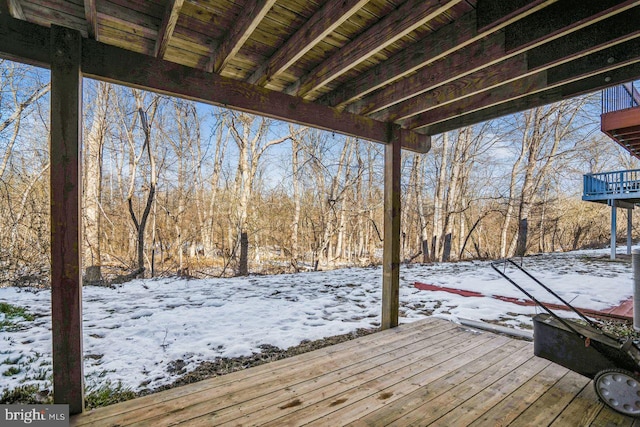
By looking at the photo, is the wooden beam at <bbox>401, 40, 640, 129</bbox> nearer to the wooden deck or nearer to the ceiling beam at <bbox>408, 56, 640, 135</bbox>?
the ceiling beam at <bbox>408, 56, 640, 135</bbox>

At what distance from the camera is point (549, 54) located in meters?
1.97

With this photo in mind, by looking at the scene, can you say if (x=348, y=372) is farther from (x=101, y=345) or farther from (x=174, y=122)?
(x=174, y=122)

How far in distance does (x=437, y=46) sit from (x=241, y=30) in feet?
4.15

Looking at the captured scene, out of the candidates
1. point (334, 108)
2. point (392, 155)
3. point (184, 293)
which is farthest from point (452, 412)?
point (184, 293)

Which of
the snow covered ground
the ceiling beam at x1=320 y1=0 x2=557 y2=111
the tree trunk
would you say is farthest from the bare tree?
the ceiling beam at x1=320 y1=0 x2=557 y2=111

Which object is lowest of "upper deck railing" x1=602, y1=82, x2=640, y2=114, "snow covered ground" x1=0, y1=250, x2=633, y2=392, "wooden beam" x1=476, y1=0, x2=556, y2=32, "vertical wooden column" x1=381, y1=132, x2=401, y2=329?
"snow covered ground" x1=0, y1=250, x2=633, y2=392

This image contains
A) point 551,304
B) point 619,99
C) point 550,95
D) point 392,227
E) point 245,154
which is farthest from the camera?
point 245,154

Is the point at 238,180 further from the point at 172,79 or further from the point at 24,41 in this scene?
the point at 24,41

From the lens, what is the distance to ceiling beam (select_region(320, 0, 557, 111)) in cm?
159

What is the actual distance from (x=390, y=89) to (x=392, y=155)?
731 millimetres

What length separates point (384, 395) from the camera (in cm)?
199

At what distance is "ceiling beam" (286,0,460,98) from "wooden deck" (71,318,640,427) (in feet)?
7.36

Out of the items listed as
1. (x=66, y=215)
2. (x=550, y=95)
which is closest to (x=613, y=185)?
(x=550, y=95)

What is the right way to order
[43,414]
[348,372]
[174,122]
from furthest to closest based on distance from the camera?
[174,122]
[348,372]
[43,414]
